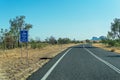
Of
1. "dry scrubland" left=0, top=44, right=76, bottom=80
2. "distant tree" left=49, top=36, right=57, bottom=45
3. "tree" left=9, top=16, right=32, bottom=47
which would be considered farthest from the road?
"distant tree" left=49, top=36, right=57, bottom=45

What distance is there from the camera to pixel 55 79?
13656 millimetres

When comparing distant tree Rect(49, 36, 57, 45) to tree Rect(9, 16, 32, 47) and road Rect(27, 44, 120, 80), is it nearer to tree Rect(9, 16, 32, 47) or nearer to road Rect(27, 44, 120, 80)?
tree Rect(9, 16, 32, 47)

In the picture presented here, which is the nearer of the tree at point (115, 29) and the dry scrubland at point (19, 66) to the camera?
the dry scrubland at point (19, 66)

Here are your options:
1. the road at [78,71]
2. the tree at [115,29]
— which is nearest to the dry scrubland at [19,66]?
the road at [78,71]

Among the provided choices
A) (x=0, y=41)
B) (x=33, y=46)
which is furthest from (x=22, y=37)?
(x=33, y=46)

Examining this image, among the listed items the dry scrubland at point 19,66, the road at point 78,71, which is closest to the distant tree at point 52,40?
the dry scrubland at point 19,66

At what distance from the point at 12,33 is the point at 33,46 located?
7672 mm

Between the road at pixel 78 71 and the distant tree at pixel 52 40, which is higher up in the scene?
the distant tree at pixel 52 40

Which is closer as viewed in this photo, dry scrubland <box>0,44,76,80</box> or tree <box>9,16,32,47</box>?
dry scrubland <box>0,44,76,80</box>

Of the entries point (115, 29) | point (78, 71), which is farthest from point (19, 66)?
point (115, 29)

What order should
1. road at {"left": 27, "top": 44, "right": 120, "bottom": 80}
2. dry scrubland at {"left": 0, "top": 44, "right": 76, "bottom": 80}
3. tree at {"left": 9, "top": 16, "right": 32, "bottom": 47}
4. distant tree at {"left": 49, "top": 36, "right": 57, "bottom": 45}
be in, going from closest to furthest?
road at {"left": 27, "top": 44, "right": 120, "bottom": 80}, dry scrubland at {"left": 0, "top": 44, "right": 76, "bottom": 80}, tree at {"left": 9, "top": 16, "right": 32, "bottom": 47}, distant tree at {"left": 49, "top": 36, "right": 57, "bottom": 45}

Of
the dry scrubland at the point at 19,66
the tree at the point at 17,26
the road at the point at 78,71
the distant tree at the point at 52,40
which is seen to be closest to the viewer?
the road at the point at 78,71

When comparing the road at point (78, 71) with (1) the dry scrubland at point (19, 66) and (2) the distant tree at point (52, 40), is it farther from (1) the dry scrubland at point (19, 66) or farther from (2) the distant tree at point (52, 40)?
(2) the distant tree at point (52, 40)

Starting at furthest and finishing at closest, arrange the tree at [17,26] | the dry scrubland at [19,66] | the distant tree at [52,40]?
the distant tree at [52,40]
the tree at [17,26]
the dry scrubland at [19,66]
